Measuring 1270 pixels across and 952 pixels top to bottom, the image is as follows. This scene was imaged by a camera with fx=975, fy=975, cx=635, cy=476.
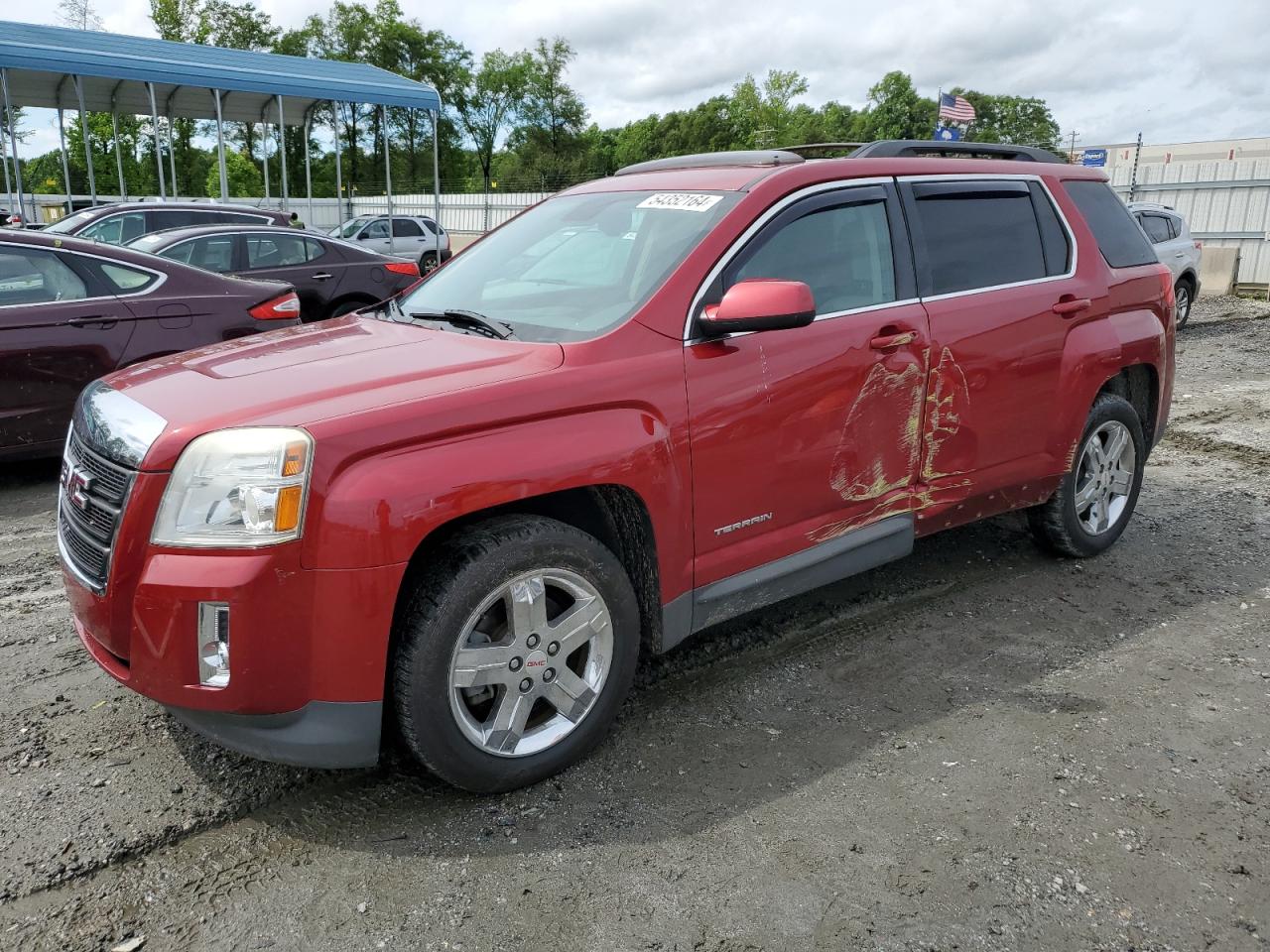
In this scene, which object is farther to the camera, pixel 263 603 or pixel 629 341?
pixel 629 341

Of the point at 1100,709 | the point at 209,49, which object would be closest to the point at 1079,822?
the point at 1100,709

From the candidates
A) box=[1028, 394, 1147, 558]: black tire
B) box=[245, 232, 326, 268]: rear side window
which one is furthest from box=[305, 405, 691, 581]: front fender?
box=[245, 232, 326, 268]: rear side window

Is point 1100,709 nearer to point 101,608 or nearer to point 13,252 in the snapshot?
point 101,608

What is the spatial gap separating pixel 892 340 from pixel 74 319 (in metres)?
4.88

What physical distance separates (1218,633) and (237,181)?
141ft

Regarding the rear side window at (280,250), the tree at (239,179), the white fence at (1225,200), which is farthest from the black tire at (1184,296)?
the tree at (239,179)

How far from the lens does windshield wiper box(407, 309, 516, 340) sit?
10.4 ft

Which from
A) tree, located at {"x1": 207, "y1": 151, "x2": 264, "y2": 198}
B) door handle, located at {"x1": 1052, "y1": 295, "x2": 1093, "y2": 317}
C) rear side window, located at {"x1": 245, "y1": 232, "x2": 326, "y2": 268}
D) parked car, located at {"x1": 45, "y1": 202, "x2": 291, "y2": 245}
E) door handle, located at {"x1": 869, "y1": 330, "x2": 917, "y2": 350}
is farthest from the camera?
tree, located at {"x1": 207, "y1": 151, "x2": 264, "y2": 198}

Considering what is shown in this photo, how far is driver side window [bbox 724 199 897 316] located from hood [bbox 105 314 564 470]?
0.91 meters

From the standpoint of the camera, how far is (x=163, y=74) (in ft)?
54.1

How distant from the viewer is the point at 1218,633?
407cm

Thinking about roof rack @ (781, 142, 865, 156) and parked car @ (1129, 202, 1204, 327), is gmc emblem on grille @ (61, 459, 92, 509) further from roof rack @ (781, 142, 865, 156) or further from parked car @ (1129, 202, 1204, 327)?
parked car @ (1129, 202, 1204, 327)

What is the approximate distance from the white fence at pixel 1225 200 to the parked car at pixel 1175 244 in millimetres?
7070

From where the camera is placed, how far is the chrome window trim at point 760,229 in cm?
312
